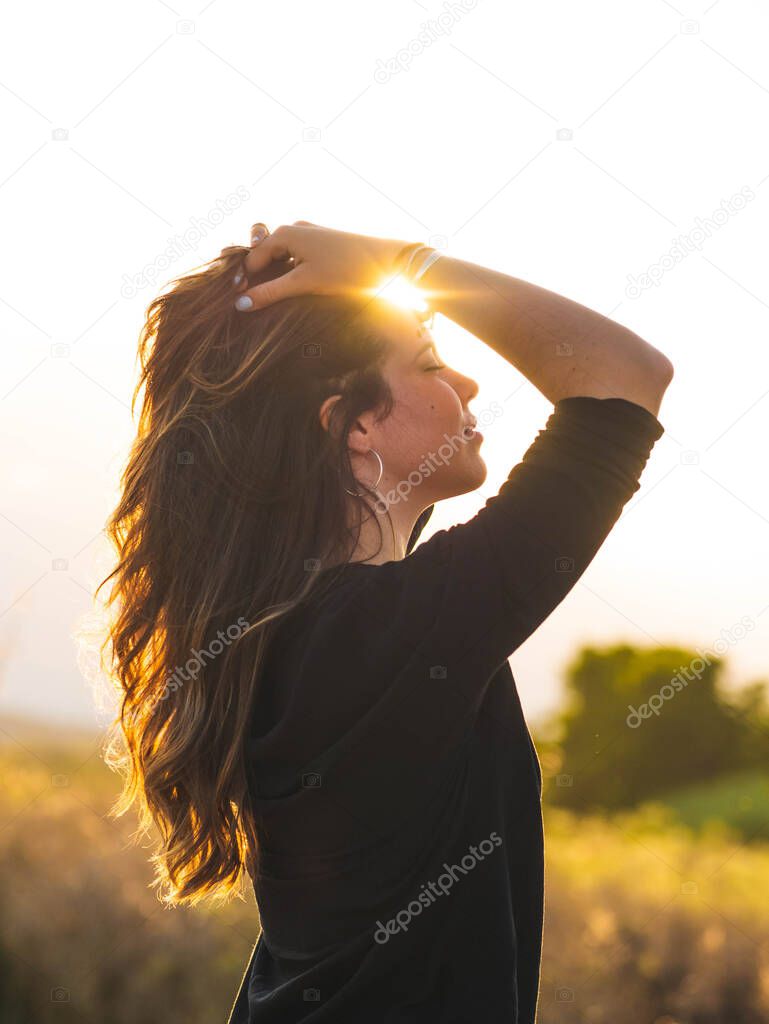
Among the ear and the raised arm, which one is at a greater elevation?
the raised arm

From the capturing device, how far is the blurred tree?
324 inches

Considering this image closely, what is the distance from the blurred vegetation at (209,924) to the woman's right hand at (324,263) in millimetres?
2499

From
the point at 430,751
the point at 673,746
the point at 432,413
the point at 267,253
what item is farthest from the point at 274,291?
the point at 673,746

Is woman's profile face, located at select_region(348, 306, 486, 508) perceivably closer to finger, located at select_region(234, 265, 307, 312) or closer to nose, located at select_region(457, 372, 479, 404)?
nose, located at select_region(457, 372, 479, 404)

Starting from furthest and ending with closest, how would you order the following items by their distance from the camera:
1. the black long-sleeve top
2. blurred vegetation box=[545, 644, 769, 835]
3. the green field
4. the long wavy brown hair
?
blurred vegetation box=[545, 644, 769, 835]
the green field
the long wavy brown hair
the black long-sleeve top

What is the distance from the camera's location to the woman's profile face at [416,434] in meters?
1.67

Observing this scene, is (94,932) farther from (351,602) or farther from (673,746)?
(673,746)

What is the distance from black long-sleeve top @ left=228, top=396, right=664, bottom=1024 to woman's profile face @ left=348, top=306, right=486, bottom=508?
0.24 meters

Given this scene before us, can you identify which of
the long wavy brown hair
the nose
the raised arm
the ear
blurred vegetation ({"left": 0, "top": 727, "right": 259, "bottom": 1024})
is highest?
the raised arm

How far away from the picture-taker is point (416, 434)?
5.50 feet

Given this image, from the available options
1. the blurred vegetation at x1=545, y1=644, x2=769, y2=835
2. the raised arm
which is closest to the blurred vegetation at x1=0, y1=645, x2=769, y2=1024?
the blurred vegetation at x1=545, y1=644, x2=769, y2=835

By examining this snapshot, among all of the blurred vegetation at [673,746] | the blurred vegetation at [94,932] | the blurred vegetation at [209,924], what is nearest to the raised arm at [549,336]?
the blurred vegetation at [209,924]

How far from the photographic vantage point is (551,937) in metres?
4.18

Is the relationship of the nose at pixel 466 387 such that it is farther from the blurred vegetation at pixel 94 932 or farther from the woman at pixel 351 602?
the blurred vegetation at pixel 94 932
